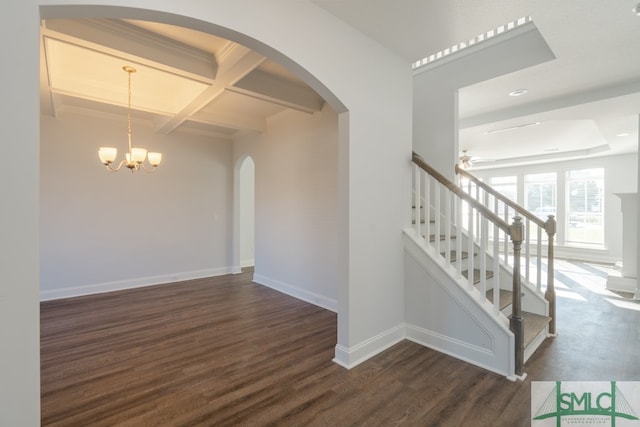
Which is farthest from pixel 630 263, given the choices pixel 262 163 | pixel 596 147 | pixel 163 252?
Answer: pixel 163 252

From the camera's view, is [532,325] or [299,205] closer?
[532,325]

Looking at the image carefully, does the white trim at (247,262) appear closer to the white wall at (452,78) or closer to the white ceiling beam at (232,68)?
Result: the white ceiling beam at (232,68)

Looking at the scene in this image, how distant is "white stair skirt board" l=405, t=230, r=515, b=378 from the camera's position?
7.80 ft

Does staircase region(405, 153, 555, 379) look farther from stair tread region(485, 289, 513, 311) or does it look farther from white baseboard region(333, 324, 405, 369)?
white baseboard region(333, 324, 405, 369)

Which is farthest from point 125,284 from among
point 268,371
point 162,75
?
point 268,371

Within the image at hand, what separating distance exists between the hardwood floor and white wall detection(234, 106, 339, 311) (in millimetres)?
593

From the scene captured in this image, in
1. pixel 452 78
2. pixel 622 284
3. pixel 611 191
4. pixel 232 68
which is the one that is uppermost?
pixel 452 78

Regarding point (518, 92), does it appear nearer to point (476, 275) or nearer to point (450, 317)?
point (476, 275)

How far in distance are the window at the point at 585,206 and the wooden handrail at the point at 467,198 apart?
8017 millimetres

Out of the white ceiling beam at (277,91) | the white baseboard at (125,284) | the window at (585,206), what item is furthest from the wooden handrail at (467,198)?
the window at (585,206)

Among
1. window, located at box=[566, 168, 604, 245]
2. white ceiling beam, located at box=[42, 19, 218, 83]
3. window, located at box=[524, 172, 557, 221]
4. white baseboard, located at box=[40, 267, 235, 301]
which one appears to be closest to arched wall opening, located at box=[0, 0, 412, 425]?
white ceiling beam, located at box=[42, 19, 218, 83]

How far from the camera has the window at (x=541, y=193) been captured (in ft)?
28.7

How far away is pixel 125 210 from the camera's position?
16.0ft

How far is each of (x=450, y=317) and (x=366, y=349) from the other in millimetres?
806
